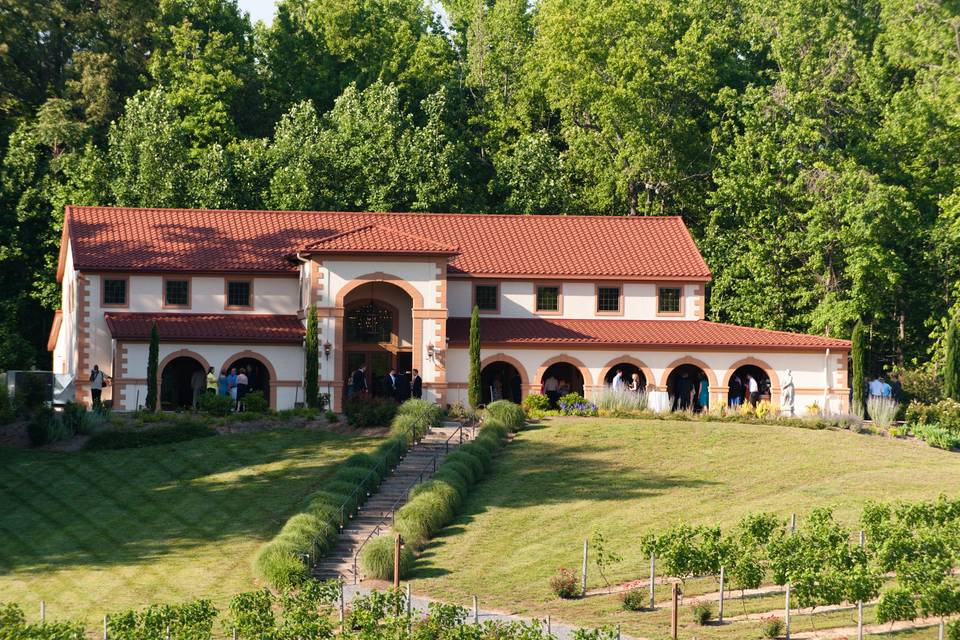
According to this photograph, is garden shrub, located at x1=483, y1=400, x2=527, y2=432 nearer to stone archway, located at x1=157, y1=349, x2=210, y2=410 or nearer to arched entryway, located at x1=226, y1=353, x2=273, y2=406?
arched entryway, located at x1=226, y1=353, x2=273, y2=406

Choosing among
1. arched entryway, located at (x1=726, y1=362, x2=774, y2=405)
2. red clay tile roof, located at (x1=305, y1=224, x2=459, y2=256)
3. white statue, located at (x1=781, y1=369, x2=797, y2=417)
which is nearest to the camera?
red clay tile roof, located at (x1=305, y1=224, x2=459, y2=256)

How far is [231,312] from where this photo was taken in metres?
56.8

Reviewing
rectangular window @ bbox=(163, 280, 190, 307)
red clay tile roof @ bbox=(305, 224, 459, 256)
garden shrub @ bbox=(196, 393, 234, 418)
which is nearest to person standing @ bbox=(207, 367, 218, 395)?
garden shrub @ bbox=(196, 393, 234, 418)

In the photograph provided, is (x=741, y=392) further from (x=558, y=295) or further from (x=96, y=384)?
(x=96, y=384)

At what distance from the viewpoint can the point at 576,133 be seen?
235 ft

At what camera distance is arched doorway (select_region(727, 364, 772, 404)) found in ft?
183

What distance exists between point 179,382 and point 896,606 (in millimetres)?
33522

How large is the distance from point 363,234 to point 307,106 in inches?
840

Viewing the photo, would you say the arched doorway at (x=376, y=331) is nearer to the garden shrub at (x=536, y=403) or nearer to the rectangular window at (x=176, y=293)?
the garden shrub at (x=536, y=403)

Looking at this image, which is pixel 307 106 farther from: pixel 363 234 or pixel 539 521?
pixel 539 521

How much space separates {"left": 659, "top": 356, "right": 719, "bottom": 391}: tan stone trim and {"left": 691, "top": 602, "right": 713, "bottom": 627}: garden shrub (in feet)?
87.6

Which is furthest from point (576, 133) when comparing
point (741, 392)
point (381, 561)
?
point (381, 561)

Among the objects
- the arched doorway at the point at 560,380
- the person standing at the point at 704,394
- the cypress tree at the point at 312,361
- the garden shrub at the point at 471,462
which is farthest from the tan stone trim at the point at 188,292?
the person standing at the point at 704,394

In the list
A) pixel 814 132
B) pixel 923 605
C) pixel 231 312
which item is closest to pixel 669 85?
pixel 814 132
